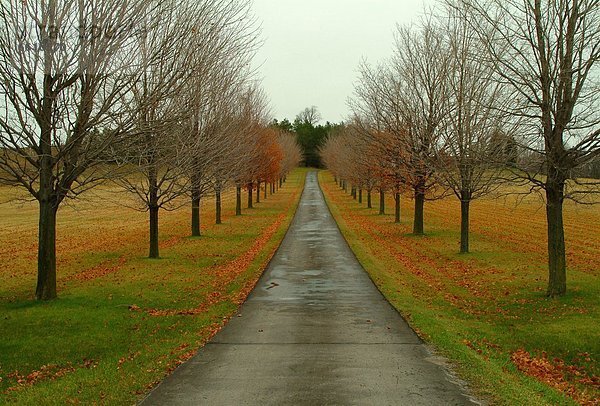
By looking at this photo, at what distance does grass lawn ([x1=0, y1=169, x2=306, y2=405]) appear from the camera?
771 cm

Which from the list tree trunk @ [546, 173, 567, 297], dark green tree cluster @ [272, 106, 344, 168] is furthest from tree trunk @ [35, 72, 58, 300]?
dark green tree cluster @ [272, 106, 344, 168]

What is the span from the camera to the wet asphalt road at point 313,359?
263 inches

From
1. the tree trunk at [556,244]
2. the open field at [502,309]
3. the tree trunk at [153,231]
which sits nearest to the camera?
the open field at [502,309]

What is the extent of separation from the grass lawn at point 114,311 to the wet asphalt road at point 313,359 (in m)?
0.47

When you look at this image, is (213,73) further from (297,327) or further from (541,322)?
(541,322)

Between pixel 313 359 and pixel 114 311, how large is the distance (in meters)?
5.46

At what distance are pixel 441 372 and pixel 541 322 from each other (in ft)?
15.6

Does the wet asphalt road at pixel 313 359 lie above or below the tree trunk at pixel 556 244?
below

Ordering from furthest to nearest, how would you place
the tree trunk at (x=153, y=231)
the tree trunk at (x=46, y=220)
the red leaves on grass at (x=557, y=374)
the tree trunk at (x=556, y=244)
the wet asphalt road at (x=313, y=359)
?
the tree trunk at (x=153, y=231), the tree trunk at (x=556, y=244), the tree trunk at (x=46, y=220), the red leaves on grass at (x=557, y=374), the wet asphalt road at (x=313, y=359)

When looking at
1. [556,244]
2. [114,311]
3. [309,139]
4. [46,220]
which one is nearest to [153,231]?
[46,220]

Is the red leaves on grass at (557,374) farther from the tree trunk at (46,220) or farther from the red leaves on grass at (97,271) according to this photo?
the red leaves on grass at (97,271)

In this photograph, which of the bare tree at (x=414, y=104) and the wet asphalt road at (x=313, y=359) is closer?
the wet asphalt road at (x=313, y=359)

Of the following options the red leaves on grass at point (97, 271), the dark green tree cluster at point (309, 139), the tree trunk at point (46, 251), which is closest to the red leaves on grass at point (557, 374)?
the tree trunk at point (46, 251)

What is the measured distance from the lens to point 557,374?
340 inches
